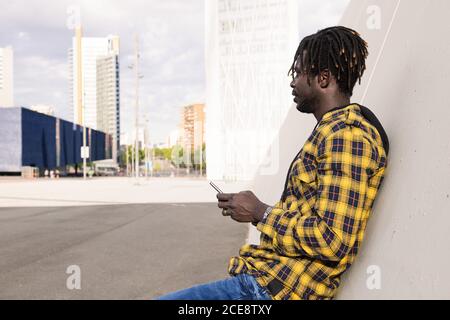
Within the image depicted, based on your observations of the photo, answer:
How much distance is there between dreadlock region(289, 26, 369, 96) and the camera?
5.09ft

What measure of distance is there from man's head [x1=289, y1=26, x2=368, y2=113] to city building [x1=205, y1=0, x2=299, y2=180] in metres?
42.5

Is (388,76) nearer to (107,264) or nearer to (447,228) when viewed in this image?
(447,228)

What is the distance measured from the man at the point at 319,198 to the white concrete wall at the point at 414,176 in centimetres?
7

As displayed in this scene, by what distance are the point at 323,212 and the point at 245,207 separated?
0.34m

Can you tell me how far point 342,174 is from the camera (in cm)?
131

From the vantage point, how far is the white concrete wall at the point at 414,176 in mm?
1211

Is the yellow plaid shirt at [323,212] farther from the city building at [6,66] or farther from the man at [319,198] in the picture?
the city building at [6,66]

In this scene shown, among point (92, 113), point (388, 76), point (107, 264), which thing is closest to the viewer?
point (388, 76)

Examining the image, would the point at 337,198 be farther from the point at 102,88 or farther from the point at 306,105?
the point at 102,88

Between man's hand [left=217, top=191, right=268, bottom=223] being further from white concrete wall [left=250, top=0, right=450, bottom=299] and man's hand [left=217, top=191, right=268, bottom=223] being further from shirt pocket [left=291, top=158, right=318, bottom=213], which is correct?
white concrete wall [left=250, top=0, right=450, bottom=299]

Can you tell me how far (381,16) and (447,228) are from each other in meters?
1.73

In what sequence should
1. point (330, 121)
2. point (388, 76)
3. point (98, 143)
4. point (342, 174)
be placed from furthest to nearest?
point (98, 143) < point (388, 76) < point (330, 121) < point (342, 174)
